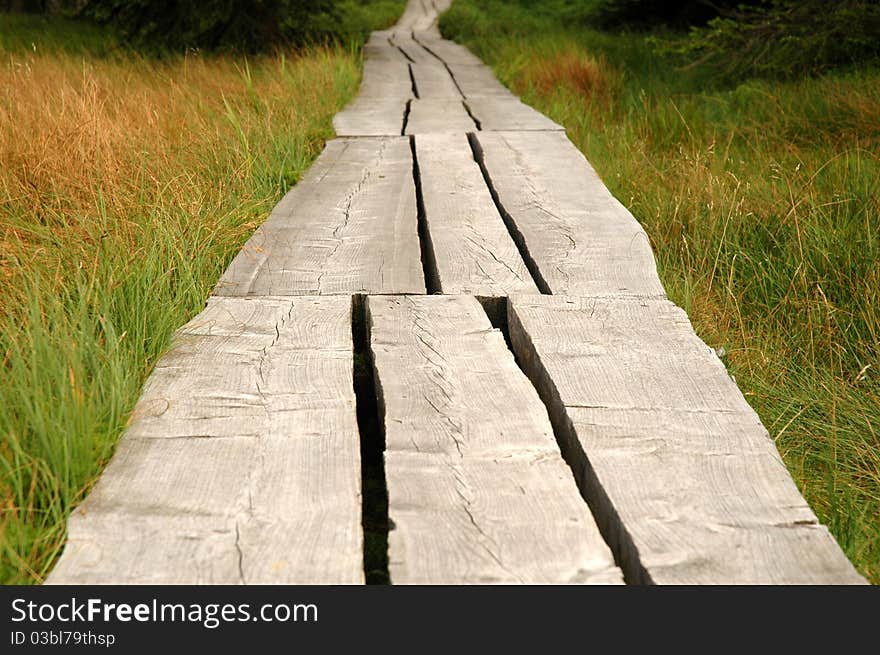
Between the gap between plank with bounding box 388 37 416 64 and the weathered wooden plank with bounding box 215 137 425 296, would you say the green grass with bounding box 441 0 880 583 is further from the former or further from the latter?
the gap between plank with bounding box 388 37 416 64

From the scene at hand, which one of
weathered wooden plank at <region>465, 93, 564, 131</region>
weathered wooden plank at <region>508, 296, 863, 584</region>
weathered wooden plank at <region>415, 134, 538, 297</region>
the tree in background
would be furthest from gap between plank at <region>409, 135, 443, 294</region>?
the tree in background

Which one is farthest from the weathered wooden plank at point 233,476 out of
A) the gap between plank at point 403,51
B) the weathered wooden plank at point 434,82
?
the gap between plank at point 403,51

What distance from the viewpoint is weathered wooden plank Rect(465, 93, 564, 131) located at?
5680mm

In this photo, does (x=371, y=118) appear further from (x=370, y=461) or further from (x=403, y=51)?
(x=403, y=51)

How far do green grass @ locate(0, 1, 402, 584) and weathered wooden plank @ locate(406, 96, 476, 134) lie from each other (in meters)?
0.57

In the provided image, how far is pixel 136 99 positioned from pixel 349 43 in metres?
5.65

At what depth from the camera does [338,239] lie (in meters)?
3.41

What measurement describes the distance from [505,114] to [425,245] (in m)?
2.86

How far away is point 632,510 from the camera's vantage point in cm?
168

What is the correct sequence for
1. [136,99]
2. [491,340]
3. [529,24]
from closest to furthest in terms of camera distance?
1. [491,340]
2. [136,99]
3. [529,24]

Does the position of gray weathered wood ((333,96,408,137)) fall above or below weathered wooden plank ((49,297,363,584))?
below
